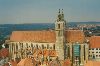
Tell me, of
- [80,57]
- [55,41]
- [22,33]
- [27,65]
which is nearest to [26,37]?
[22,33]

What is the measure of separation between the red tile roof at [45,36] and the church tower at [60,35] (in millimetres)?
1475

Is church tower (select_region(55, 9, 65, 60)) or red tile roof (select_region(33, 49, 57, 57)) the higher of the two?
church tower (select_region(55, 9, 65, 60))

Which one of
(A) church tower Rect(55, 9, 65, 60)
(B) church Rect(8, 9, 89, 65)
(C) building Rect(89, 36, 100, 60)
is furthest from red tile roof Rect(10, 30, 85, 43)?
(C) building Rect(89, 36, 100, 60)

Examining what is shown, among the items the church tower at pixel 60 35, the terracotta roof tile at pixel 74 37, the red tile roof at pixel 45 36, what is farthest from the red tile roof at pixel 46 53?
the terracotta roof tile at pixel 74 37

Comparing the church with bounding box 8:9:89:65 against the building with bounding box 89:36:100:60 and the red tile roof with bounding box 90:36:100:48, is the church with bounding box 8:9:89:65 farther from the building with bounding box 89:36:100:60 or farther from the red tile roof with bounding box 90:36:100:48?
the red tile roof with bounding box 90:36:100:48

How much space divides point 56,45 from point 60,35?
175cm

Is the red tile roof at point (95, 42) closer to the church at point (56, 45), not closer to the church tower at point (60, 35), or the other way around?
the church at point (56, 45)

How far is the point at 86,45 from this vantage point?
167ft

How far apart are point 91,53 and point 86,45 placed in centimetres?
191

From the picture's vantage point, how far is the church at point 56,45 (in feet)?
164

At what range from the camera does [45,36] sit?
53.9 metres

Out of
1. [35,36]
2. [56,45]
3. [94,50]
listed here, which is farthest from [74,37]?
[35,36]

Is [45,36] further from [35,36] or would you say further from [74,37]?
[74,37]

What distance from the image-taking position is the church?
1964 inches
